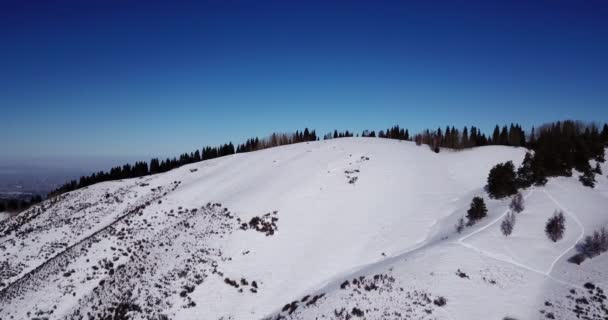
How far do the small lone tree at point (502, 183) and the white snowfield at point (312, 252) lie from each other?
2137mm

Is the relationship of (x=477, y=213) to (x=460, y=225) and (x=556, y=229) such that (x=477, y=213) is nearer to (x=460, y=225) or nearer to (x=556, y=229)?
(x=460, y=225)

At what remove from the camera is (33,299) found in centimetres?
2633

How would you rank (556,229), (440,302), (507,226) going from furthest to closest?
(507,226), (556,229), (440,302)

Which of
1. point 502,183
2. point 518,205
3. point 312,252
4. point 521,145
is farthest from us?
point 521,145

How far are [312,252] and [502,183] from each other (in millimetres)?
23397

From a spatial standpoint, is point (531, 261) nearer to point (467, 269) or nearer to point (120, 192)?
point (467, 269)

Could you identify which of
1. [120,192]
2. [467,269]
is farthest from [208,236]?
[120,192]

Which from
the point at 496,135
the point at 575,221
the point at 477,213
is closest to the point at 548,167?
the point at 575,221

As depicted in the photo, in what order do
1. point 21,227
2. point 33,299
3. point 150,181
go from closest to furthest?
point 33,299 < point 21,227 < point 150,181

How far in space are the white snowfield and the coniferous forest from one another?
2.37m

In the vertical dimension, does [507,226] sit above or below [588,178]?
below

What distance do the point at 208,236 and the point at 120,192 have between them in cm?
3246

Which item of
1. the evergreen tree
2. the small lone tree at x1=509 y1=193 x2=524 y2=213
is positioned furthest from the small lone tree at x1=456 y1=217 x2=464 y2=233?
the evergreen tree

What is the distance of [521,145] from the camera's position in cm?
7519
